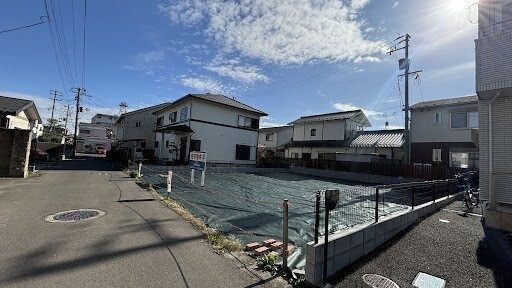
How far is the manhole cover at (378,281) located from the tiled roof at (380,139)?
73.6ft

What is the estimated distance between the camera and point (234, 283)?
3.56 metres

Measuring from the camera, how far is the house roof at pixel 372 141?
79.3 ft

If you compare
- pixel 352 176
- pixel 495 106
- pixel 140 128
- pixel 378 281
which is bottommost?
pixel 378 281

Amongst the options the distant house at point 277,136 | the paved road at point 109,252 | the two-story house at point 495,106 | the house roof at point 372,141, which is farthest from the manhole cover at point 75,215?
the distant house at point 277,136

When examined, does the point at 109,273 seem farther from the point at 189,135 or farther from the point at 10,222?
the point at 189,135

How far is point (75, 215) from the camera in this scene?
21.1 ft

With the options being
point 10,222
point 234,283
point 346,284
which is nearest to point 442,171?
point 346,284

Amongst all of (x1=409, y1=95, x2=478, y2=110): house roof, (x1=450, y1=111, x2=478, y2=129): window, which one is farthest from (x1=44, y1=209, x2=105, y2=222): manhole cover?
(x1=409, y1=95, x2=478, y2=110): house roof

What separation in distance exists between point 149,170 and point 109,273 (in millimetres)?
14621

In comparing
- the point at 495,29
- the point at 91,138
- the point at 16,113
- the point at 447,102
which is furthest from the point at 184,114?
the point at 91,138

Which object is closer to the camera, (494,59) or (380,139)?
(494,59)

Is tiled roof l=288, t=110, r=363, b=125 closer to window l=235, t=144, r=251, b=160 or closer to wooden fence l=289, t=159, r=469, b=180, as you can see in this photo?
wooden fence l=289, t=159, r=469, b=180

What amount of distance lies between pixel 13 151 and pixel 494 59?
19869 mm

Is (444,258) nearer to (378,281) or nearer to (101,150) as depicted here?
(378,281)
